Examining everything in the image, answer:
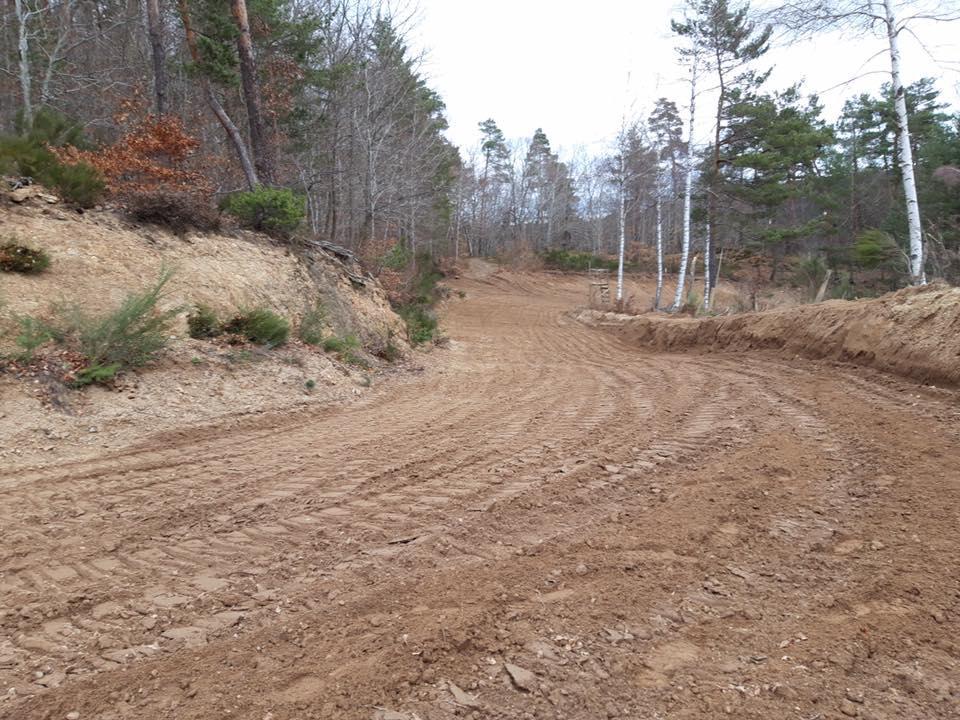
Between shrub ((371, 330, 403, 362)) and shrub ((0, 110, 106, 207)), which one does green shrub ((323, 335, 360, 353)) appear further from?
shrub ((0, 110, 106, 207))

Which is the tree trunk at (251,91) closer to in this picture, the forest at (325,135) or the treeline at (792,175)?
the forest at (325,135)

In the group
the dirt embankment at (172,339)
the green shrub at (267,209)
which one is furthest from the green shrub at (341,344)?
the green shrub at (267,209)

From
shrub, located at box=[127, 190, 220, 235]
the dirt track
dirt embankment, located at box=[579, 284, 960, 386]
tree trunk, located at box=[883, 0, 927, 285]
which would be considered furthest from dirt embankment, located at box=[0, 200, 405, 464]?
tree trunk, located at box=[883, 0, 927, 285]

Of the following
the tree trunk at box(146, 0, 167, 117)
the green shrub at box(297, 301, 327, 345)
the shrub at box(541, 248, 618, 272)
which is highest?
the tree trunk at box(146, 0, 167, 117)

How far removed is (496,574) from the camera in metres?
2.95

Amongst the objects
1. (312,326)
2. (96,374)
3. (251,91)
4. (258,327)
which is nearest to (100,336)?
(96,374)

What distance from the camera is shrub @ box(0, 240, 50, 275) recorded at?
6.50m

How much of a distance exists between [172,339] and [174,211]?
328 centimetres

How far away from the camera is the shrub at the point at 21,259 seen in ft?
21.3

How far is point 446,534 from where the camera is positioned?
11.2 feet

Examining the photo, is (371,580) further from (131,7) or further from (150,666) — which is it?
(131,7)

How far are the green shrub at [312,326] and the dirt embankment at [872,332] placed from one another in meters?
8.20

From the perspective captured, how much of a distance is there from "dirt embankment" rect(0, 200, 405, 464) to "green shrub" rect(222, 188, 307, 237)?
368mm

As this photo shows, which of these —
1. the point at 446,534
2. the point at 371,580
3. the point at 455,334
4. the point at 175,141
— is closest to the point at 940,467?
the point at 446,534
